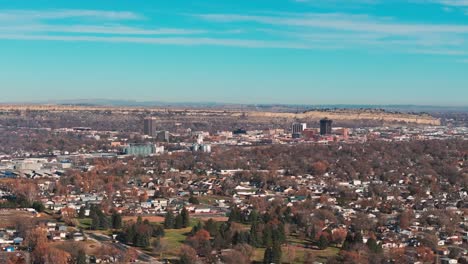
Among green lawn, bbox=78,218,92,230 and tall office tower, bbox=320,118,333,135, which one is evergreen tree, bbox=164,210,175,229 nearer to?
green lawn, bbox=78,218,92,230

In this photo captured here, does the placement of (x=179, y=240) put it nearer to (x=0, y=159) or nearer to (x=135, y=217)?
(x=135, y=217)

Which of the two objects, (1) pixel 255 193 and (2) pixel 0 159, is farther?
(2) pixel 0 159

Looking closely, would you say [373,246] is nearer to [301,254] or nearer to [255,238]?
[301,254]

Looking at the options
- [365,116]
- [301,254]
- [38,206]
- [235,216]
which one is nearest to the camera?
[301,254]

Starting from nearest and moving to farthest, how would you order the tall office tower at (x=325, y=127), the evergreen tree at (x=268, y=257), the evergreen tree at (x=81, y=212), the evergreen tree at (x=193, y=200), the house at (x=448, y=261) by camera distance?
the evergreen tree at (x=268, y=257) < the house at (x=448, y=261) < the evergreen tree at (x=81, y=212) < the evergreen tree at (x=193, y=200) < the tall office tower at (x=325, y=127)

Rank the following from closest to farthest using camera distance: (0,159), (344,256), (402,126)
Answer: (344,256)
(0,159)
(402,126)

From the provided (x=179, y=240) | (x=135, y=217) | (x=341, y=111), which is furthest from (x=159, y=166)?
(x=341, y=111)

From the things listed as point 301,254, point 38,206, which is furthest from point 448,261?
point 38,206

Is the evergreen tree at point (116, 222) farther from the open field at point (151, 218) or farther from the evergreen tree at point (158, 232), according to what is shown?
the evergreen tree at point (158, 232)

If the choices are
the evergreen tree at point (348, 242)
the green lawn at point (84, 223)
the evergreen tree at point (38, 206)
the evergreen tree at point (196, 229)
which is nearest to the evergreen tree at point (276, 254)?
the evergreen tree at point (348, 242)

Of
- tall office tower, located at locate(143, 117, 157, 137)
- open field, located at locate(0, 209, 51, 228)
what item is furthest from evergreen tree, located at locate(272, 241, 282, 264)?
tall office tower, located at locate(143, 117, 157, 137)

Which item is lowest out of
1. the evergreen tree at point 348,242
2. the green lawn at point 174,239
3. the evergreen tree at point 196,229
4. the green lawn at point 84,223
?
the green lawn at point 84,223
